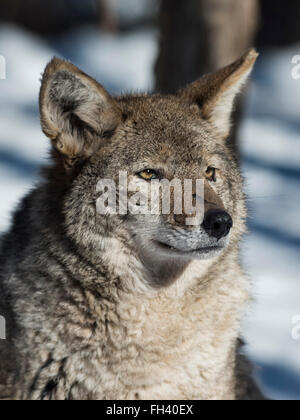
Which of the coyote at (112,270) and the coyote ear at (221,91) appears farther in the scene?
the coyote ear at (221,91)

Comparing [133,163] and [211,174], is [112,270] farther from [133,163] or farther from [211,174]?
[211,174]

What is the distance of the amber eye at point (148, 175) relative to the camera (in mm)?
3702

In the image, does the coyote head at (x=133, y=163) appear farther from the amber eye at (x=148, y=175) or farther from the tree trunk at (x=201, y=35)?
the tree trunk at (x=201, y=35)

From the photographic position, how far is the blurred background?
6.49 metres

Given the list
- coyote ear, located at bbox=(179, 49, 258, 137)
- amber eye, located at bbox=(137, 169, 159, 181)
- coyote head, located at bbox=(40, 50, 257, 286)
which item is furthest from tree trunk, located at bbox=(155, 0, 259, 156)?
amber eye, located at bbox=(137, 169, 159, 181)

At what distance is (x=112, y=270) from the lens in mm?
3711

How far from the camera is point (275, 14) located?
12.5 m

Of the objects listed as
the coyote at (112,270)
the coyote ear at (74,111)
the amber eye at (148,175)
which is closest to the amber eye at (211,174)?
the coyote at (112,270)

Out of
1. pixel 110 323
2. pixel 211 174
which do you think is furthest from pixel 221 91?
pixel 110 323

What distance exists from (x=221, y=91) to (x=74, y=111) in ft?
2.97

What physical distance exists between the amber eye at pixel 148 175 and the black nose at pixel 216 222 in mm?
384

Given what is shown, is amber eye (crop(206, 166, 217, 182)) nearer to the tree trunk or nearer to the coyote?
the coyote

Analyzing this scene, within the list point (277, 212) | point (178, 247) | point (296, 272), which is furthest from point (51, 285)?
point (277, 212)

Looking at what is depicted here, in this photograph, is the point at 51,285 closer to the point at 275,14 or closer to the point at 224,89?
the point at 224,89
